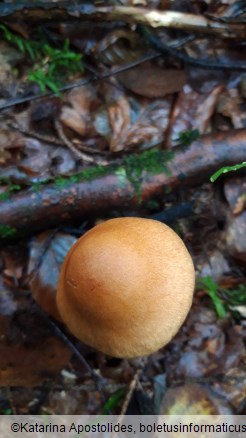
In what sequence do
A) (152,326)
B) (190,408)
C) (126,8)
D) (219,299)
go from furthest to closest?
(126,8) < (219,299) < (190,408) < (152,326)

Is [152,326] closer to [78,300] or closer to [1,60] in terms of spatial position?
[78,300]

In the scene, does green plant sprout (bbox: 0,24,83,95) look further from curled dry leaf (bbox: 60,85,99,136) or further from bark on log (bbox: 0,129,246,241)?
bark on log (bbox: 0,129,246,241)

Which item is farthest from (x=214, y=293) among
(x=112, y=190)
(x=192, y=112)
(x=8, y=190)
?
(x=8, y=190)

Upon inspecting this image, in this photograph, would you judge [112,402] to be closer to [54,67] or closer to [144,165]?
[144,165]

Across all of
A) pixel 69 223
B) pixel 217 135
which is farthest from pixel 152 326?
pixel 217 135

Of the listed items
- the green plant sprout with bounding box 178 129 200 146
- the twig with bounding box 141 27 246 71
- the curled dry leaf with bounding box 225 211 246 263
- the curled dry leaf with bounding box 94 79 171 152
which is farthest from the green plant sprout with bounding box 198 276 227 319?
the twig with bounding box 141 27 246 71
